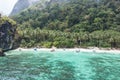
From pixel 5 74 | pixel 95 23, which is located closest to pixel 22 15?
pixel 95 23

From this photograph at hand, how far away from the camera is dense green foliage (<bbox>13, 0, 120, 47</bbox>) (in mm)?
113688

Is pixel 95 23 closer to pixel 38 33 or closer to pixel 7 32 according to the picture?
pixel 38 33

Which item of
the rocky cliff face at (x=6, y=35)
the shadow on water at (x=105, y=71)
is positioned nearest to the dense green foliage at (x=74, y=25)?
the rocky cliff face at (x=6, y=35)

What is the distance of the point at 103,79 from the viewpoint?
3466cm

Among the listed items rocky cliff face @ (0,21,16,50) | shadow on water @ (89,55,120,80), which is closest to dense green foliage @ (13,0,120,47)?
rocky cliff face @ (0,21,16,50)

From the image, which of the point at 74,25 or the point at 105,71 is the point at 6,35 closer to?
the point at 74,25

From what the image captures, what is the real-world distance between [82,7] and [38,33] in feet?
179

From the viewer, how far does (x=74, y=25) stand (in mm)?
144625

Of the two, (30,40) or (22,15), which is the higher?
(22,15)

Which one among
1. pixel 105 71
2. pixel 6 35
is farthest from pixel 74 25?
pixel 105 71

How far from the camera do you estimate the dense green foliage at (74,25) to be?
114 metres

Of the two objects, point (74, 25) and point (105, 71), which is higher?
point (74, 25)

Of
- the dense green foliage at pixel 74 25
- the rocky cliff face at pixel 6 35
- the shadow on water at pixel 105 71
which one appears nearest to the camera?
the shadow on water at pixel 105 71

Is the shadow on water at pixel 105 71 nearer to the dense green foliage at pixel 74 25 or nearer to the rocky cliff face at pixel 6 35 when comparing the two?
the rocky cliff face at pixel 6 35
